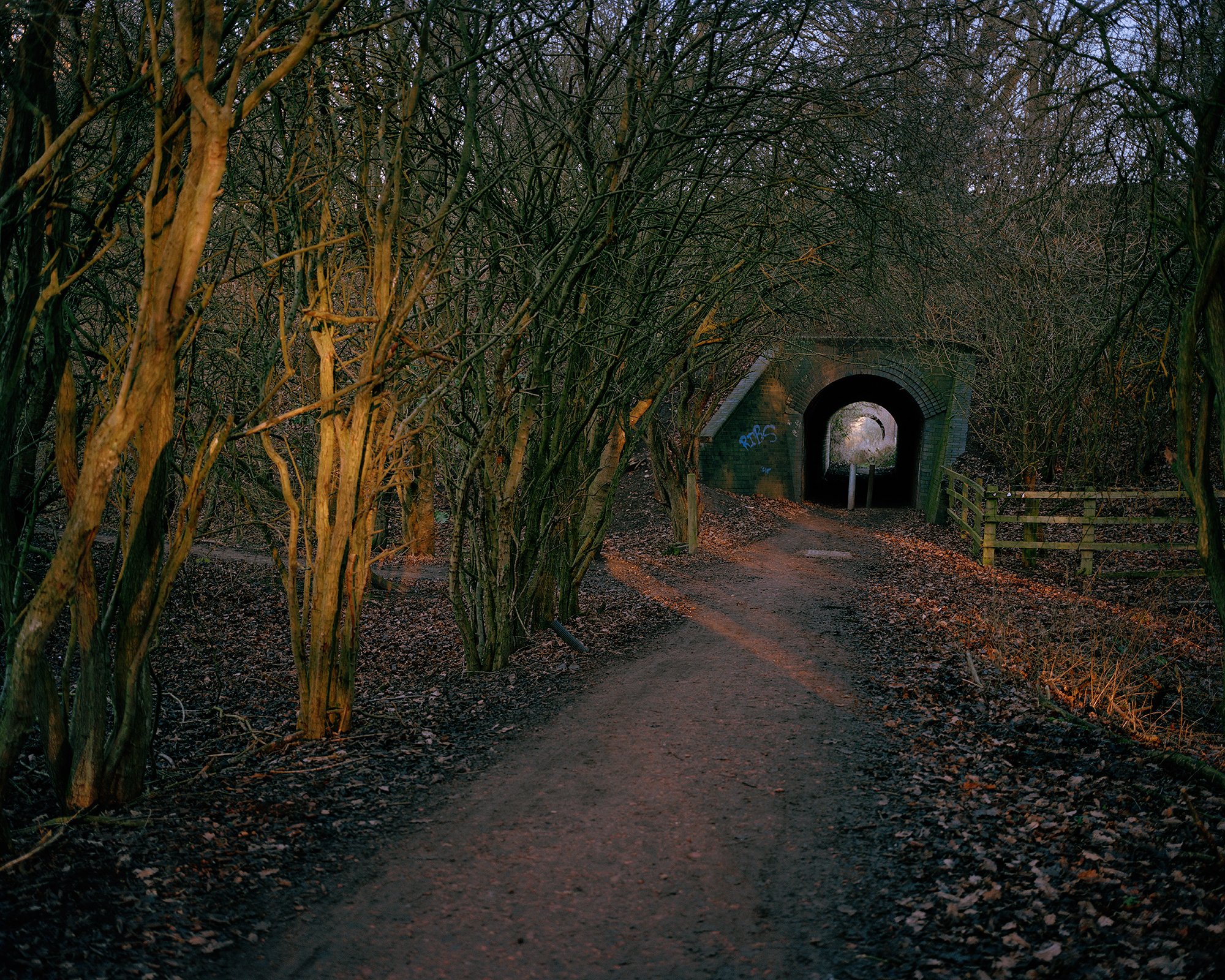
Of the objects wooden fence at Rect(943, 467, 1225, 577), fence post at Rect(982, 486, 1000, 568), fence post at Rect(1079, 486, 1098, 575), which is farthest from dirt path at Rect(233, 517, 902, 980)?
fence post at Rect(982, 486, 1000, 568)

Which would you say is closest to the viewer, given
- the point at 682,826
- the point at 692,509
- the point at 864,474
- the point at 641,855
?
the point at 641,855

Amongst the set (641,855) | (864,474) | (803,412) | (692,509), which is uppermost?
(803,412)

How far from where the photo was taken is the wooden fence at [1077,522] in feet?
43.5

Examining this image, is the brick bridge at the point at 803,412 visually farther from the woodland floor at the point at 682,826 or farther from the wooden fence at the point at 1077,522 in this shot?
the woodland floor at the point at 682,826

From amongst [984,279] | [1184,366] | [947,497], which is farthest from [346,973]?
[947,497]

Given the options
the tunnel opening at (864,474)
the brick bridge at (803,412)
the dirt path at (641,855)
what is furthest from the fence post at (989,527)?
the tunnel opening at (864,474)

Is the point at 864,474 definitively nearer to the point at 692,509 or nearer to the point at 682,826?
the point at 692,509

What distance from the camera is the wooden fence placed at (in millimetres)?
13258

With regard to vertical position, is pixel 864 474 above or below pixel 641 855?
above

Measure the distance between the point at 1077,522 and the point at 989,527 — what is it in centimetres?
150

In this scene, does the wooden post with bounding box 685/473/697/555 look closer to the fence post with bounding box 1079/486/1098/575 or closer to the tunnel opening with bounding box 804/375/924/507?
the fence post with bounding box 1079/486/1098/575

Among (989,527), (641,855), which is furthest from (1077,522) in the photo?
(641,855)

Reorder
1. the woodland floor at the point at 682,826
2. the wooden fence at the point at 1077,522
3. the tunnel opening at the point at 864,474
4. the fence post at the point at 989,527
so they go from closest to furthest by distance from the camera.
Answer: the woodland floor at the point at 682,826, the wooden fence at the point at 1077,522, the fence post at the point at 989,527, the tunnel opening at the point at 864,474

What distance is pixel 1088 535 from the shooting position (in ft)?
45.4
